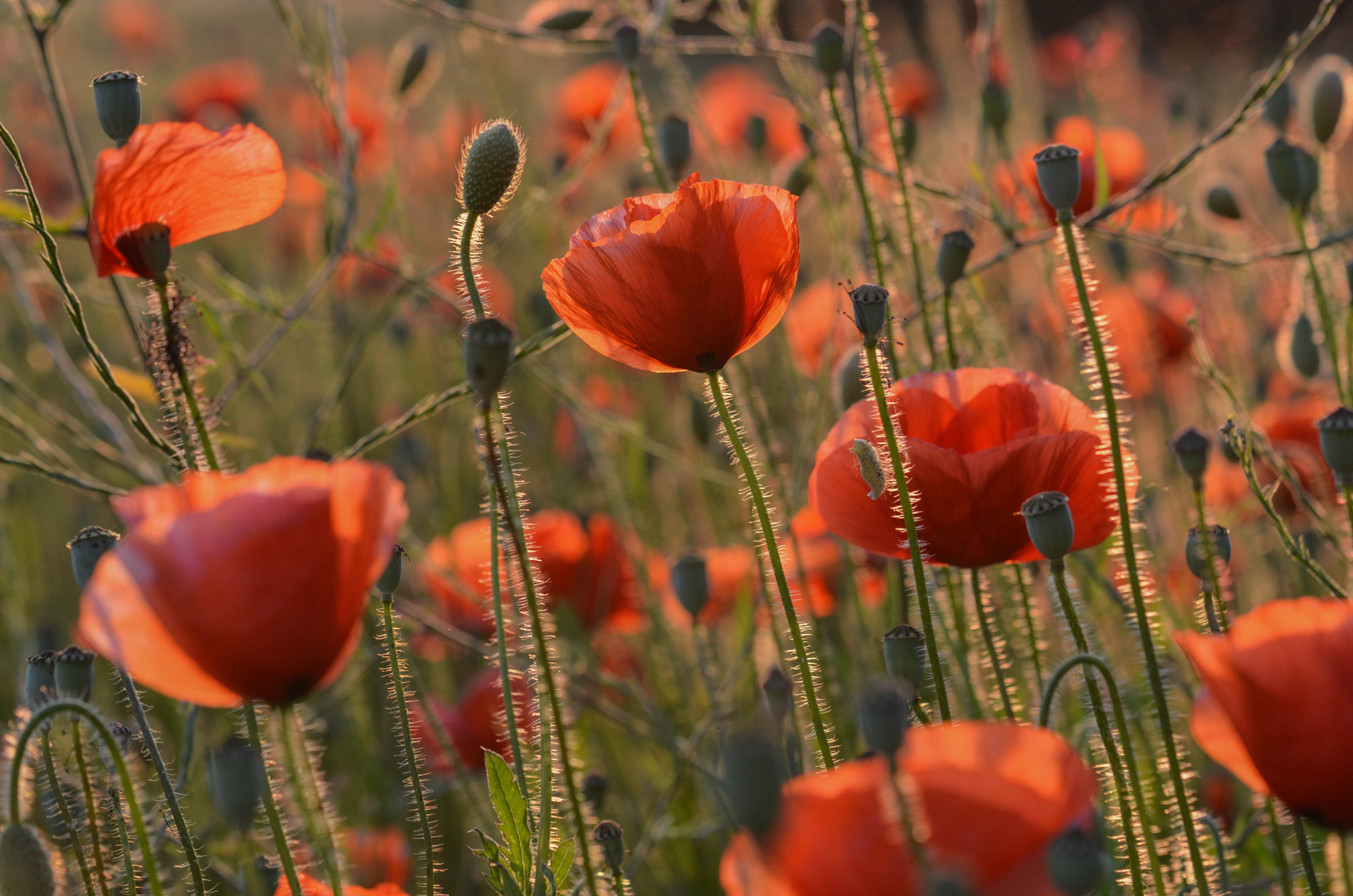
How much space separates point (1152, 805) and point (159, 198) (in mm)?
906

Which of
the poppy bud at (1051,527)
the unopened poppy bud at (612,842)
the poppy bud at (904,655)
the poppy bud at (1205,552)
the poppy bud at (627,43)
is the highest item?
the poppy bud at (627,43)

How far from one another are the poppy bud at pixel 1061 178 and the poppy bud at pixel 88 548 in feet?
1.91

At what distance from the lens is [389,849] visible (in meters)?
1.41

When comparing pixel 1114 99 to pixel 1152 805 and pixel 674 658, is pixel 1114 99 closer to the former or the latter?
pixel 674 658

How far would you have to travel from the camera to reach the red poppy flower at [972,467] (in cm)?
75

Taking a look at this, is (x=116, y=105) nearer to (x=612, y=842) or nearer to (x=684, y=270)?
(x=684, y=270)

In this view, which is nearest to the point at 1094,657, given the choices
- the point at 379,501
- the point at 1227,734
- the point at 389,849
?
the point at 1227,734

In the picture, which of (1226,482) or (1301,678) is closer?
(1301,678)

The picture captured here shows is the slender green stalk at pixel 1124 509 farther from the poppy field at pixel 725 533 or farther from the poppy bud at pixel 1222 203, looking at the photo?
the poppy bud at pixel 1222 203

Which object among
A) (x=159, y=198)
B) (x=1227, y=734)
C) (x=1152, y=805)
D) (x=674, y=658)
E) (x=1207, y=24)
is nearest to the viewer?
(x=1227, y=734)

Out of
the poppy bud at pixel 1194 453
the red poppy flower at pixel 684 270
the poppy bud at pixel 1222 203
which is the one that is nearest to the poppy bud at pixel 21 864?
the red poppy flower at pixel 684 270

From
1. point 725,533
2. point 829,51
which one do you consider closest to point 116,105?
point 829,51

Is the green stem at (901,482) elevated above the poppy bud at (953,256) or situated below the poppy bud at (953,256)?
below

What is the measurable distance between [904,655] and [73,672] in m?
0.49
